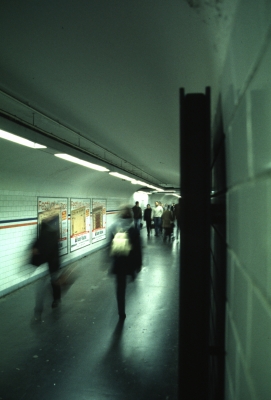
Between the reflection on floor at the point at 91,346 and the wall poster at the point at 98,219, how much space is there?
479cm

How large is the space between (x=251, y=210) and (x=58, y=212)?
8406 millimetres

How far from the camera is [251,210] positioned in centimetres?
66

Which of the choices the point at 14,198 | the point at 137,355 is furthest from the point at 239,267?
the point at 14,198

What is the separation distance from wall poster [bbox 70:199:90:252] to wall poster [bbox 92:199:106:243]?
628 millimetres

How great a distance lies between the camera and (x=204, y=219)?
788 mm

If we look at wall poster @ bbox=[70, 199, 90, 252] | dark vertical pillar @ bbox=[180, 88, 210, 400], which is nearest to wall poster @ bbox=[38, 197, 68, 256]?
wall poster @ bbox=[70, 199, 90, 252]

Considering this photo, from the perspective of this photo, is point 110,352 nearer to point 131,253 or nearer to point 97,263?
point 131,253

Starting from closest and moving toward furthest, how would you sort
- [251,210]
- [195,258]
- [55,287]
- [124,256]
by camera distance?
[251,210]
[195,258]
[124,256]
[55,287]

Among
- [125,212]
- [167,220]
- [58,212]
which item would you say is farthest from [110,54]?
[167,220]

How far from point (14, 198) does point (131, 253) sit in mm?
3759

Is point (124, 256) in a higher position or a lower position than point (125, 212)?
lower

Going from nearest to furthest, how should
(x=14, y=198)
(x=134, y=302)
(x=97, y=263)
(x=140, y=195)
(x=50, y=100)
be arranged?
(x=50, y=100) → (x=134, y=302) → (x=14, y=198) → (x=97, y=263) → (x=140, y=195)

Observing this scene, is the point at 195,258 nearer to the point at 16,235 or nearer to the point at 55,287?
the point at 55,287

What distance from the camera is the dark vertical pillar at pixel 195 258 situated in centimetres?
77
